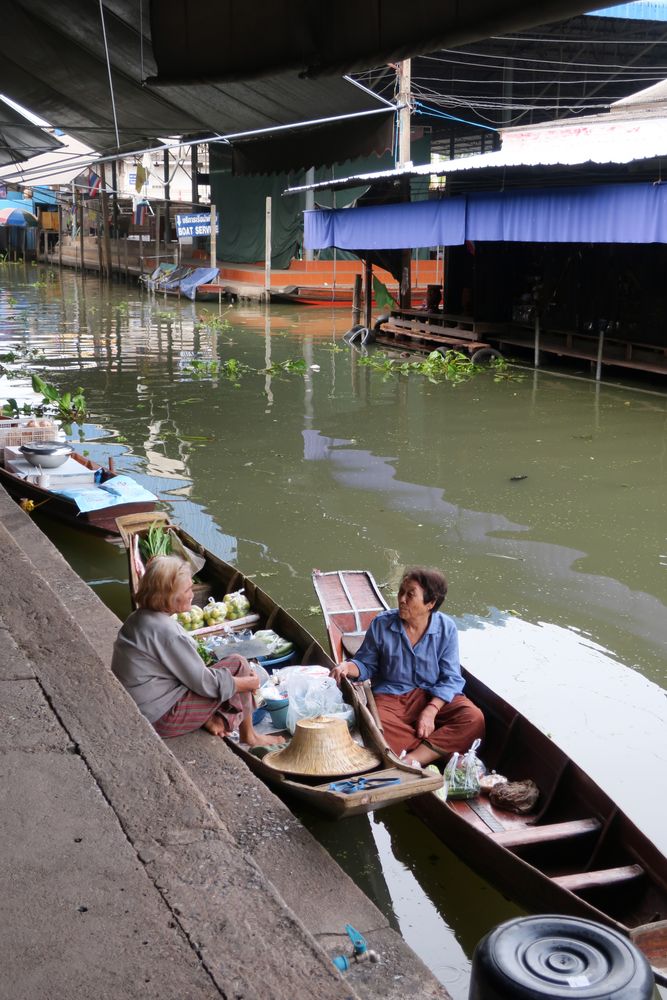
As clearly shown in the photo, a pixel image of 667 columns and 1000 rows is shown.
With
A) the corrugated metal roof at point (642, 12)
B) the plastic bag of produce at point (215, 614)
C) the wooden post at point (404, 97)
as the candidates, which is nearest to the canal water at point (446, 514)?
the plastic bag of produce at point (215, 614)

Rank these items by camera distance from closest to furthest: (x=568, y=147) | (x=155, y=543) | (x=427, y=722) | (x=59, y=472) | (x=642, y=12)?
(x=427, y=722) → (x=155, y=543) → (x=59, y=472) → (x=568, y=147) → (x=642, y=12)

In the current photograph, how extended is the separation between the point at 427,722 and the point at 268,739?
830 millimetres

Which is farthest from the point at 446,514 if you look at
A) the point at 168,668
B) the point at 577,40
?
the point at 577,40

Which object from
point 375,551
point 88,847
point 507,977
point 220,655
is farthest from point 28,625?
point 375,551

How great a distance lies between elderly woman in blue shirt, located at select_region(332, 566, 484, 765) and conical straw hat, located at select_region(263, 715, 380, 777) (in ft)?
1.88

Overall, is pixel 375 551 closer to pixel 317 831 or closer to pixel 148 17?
pixel 317 831

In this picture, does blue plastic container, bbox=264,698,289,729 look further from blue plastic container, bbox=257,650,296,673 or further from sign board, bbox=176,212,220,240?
sign board, bbox=176,212,220,240

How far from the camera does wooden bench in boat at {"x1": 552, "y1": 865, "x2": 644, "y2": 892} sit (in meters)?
3.85

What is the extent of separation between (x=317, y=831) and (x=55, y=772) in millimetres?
1743

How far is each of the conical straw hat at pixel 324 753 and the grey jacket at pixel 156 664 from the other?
19.8 inches

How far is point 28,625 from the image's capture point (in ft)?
15.8

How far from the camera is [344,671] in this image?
5.23 metres

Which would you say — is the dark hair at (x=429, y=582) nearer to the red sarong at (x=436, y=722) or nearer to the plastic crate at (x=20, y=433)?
the red sarong at (x=436, y=722)

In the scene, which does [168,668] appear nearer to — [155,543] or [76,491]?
[155,543]
